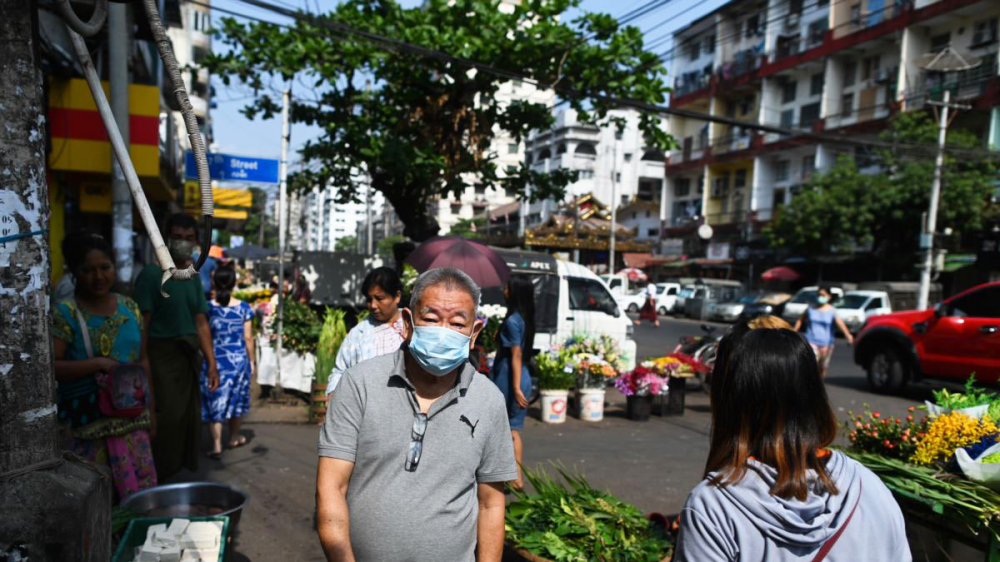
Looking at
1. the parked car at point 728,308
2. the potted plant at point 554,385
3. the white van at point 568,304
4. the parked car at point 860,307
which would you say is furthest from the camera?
the parked car at point 728,308

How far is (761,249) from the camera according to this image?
3525cm

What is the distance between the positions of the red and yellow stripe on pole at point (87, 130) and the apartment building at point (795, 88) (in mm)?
19874

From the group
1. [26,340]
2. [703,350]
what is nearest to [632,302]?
[703,350]

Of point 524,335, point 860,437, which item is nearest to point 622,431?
point 524,335

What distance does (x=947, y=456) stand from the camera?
3.12 m

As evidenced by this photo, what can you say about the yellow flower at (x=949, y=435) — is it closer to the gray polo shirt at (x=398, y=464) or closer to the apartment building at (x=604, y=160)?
the gray polo shirt at (x=398, y=464)

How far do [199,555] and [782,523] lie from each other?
2533 millimetres

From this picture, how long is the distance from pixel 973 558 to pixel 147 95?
892cm

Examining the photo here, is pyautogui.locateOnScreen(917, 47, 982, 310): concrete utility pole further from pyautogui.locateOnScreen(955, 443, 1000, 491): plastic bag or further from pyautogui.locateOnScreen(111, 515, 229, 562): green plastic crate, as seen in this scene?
pyautogui.locateOnScreen(111, 515, 229, 562): green plastic crate

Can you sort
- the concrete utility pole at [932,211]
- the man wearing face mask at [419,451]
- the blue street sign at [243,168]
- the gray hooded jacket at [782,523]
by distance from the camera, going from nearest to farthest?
the gray hooded jacket at [782,523]
the man wearing face mask at [419,451]
the blue street sign at [243,168]
the concrete utility pole at [932,211]

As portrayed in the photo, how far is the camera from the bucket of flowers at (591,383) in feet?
27.8

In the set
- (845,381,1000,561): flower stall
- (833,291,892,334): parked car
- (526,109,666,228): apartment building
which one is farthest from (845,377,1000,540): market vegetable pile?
(526,109,666,228): apartment building

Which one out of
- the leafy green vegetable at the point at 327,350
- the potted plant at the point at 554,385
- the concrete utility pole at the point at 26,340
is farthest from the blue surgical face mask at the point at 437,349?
the potted plant at the point at 554,385

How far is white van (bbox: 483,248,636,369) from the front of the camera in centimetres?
1067
